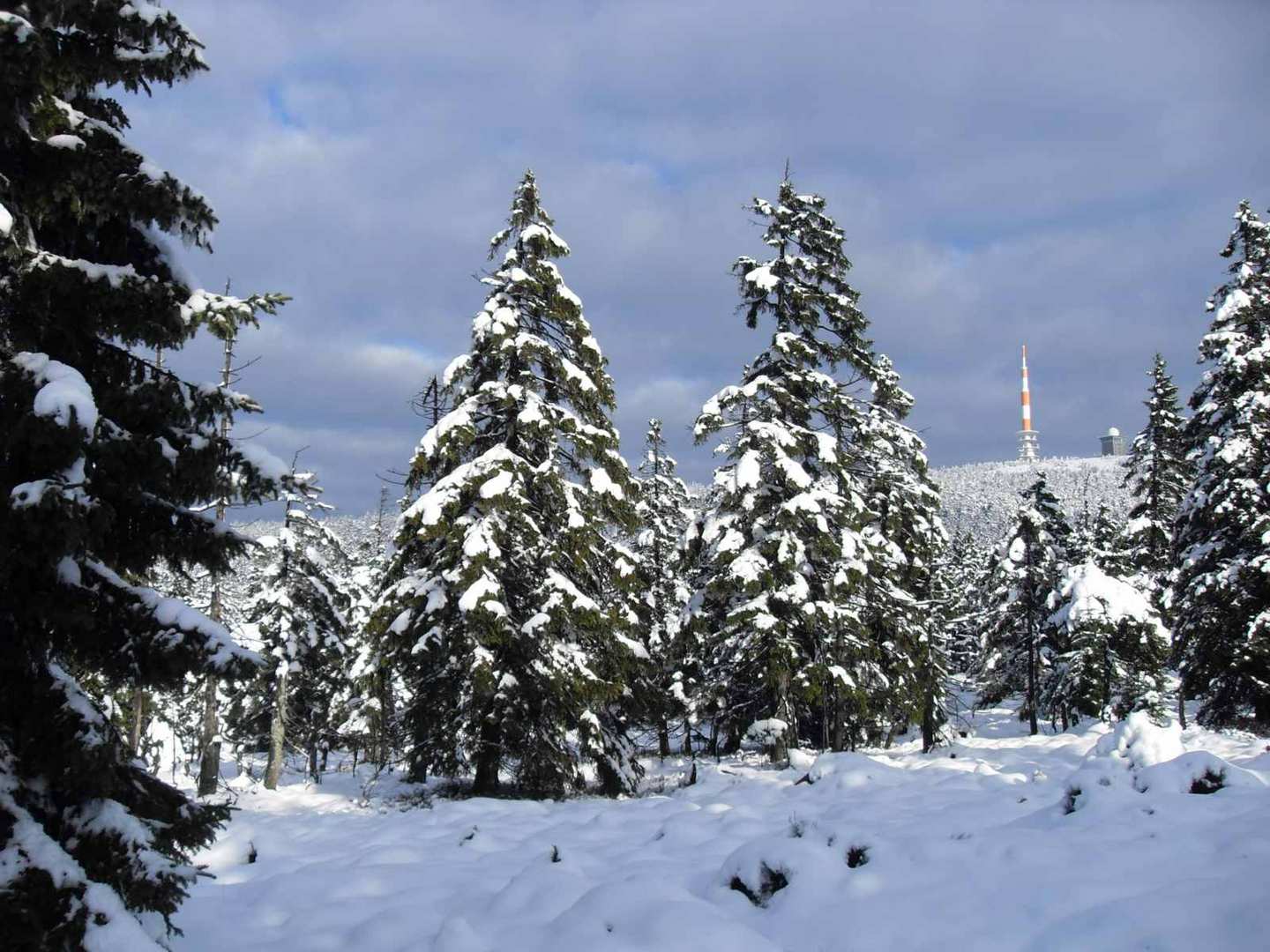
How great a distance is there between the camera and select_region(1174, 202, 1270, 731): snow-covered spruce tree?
2219cm

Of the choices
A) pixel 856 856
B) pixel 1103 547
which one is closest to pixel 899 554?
pixel 856 856

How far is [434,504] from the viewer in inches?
586

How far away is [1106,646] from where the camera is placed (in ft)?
103

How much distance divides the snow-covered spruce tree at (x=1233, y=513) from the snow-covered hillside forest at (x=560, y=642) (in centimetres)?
12

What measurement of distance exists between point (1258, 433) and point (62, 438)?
89.1 feet

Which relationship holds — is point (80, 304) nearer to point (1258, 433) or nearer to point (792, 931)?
point (792, 931)

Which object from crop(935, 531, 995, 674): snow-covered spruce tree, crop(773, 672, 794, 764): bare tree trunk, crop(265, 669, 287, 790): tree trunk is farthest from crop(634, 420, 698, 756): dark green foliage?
crop(935, 531, 995, 674): snow-covered spruce tree

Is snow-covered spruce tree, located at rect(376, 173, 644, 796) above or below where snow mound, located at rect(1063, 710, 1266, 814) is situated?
above

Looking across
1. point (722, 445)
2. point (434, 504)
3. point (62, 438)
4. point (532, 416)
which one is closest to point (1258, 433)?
point (722, 445)

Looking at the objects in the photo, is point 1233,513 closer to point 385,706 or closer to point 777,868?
point 777,868

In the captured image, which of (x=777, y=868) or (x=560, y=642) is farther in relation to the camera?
(x=560, y=642)

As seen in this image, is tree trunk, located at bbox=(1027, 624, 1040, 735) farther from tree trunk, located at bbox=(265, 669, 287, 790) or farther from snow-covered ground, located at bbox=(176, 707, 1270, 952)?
tree trunk, located at bbox=(265, 669, 287, 790)

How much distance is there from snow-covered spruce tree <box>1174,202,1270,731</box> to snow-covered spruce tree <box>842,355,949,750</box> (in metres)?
7.28

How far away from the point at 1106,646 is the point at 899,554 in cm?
1361
